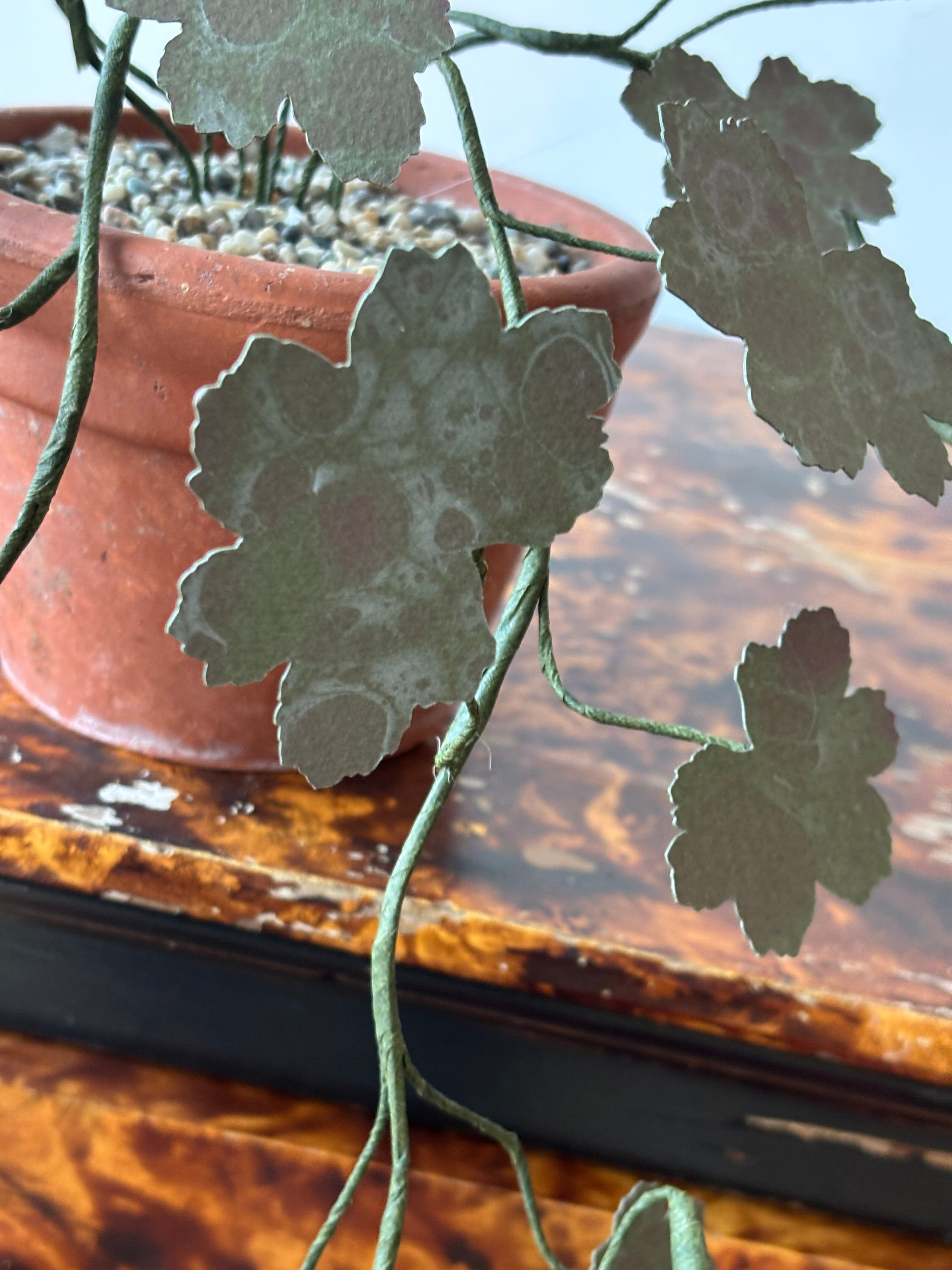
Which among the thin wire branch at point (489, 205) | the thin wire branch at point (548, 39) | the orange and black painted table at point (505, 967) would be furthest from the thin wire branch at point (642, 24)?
the orange and black painted table at point (505, 967)

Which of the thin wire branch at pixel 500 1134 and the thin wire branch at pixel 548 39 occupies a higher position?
the thin wire branch at pixel 548 39

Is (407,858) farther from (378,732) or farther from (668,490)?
(668,490)

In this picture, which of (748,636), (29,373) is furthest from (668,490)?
(29,373)

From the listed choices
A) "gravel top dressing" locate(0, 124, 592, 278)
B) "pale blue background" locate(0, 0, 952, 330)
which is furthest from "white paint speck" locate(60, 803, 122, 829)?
"pale blue background" locate(0, 0, 952, 330)

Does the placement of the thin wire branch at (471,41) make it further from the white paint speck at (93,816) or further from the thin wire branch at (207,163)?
the white paint speck at (93,816)

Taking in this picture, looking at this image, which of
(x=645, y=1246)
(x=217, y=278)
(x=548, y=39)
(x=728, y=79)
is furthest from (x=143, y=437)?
(x=728, y=79)

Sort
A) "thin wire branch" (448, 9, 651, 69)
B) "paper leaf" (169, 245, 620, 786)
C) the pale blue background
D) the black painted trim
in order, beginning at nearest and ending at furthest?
1. "paper leaf" (169, 245, 620, 786)
2. "thin wire branch" (448, 9, 651, 69)
3. the black painted trim
4. the pale blue background

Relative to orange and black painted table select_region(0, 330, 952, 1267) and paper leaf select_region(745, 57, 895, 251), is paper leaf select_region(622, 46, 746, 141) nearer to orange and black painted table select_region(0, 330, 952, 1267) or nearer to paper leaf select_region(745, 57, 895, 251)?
paper leaf select_region(745, 57, 895, 251)
